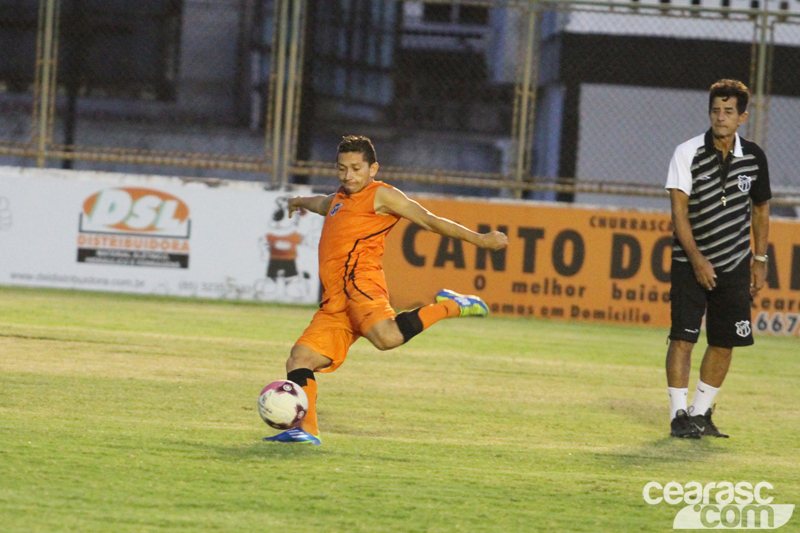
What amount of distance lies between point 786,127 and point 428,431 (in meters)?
13.9

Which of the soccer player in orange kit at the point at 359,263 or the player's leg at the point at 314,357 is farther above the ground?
the soccer player in orange kit at the point at 359,263

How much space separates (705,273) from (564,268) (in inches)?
270

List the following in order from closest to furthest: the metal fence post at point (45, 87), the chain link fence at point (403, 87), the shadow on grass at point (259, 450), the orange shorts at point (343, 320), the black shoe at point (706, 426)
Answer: the shadow on grass at point (259, 450)
the orange shorts at point (343, 320)
the black shoe at point (706, 426)
the metal fence post at point (45, 87)
the chain link fence at point (403, 87)

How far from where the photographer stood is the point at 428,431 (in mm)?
6398

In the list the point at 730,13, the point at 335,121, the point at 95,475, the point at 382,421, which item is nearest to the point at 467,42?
the point at 335,121

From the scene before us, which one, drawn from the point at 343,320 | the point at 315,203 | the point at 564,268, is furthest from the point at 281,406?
the point at 564,268

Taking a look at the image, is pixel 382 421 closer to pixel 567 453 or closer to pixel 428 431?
pixel 428 431

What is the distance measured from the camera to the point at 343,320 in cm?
629

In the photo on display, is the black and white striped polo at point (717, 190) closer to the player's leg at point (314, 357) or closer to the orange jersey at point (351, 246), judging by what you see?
the orange jersey at point (351, 246)

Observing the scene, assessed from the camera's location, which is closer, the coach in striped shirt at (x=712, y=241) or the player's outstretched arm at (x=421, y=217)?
the player's outstretched arm at (x=421, y=217)

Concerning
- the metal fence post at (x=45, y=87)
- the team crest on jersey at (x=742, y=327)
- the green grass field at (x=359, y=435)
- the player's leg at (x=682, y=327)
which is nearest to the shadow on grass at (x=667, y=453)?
the green grass field at (x=359, y=435)

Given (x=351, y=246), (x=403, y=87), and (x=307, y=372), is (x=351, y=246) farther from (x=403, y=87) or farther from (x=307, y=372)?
(x=403, y=87)

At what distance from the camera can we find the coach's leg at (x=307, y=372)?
588 cm

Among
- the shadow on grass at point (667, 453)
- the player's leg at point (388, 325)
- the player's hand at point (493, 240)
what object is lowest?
the shadow on grass at point (667, 453)
